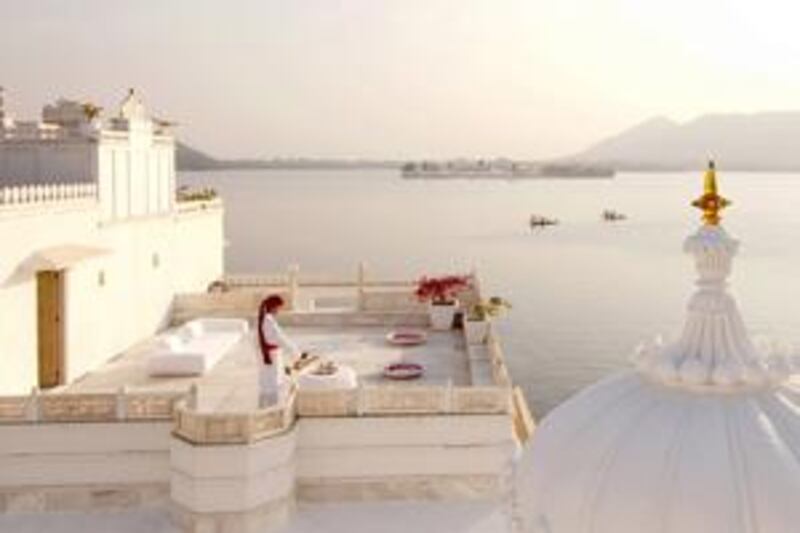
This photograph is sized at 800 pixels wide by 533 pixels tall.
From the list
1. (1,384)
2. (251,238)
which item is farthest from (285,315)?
(251,238)

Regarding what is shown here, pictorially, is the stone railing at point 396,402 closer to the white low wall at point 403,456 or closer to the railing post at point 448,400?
the railing post at point 448,400

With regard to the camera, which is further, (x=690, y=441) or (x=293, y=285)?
(x=293, y=285)

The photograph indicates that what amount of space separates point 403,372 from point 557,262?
65.8m

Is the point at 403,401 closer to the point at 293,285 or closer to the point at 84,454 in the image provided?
the point at 84,454

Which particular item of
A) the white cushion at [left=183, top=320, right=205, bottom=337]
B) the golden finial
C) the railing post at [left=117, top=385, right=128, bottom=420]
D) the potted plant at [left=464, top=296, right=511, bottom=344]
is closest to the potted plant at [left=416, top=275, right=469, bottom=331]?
the potted plant at [left=464, top=296, right=511, bottom=344]

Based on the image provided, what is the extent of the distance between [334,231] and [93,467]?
105943 mm

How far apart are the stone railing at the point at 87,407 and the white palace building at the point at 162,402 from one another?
0.03m

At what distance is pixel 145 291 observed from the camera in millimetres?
24844

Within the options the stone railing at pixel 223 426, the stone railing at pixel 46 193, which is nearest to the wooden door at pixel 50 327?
the stone railing at pixel 46 193

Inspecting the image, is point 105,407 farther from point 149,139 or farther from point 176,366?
point 149,139

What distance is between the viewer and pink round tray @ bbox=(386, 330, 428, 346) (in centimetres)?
2384

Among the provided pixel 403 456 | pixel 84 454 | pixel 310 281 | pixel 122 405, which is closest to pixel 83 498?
pixel 84 454

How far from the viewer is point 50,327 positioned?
20156mm

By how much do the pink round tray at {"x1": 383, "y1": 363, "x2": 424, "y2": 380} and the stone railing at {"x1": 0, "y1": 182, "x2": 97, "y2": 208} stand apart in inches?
308
